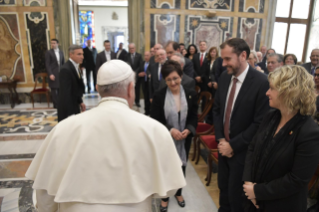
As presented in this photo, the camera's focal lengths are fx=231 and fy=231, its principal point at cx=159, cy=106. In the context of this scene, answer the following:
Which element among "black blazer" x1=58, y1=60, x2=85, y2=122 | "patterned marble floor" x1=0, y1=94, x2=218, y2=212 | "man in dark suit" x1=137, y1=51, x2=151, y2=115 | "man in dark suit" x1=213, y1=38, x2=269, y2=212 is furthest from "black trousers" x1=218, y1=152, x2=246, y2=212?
"man in dark suit" x1=137, y1=51, x2=151, y2=115

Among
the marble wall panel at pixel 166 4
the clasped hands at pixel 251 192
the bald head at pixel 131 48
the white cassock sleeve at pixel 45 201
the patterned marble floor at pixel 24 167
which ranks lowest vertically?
the patterned marble floor at pixel 24 167

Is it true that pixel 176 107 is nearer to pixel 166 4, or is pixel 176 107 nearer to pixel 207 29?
pixel 166 4

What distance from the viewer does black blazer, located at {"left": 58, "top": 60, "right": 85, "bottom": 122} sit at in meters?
3.39

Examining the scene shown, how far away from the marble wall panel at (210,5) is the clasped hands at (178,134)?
658 cm

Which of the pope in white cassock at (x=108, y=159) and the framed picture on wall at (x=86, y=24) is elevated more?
the framed picture on wall at (x=86, y=24)

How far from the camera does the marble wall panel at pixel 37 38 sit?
24.2ft

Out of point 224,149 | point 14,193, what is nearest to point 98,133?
point 224,149

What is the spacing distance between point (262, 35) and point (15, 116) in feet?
27.8

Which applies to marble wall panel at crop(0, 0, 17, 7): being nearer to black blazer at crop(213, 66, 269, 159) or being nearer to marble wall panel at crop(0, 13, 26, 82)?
marble wall panel at crop(0, 13, 26, 82)

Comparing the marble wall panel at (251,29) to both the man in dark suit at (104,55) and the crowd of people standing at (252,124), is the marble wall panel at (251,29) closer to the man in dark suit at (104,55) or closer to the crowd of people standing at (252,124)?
the man in dark suit at (104,55)

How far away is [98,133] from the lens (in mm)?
1146

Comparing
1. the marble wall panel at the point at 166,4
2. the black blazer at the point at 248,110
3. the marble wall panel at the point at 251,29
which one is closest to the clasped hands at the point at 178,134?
the black blazer at the point at 248,110

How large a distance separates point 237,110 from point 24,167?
132 inches

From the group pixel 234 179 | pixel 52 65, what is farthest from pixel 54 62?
pixel 234 179
